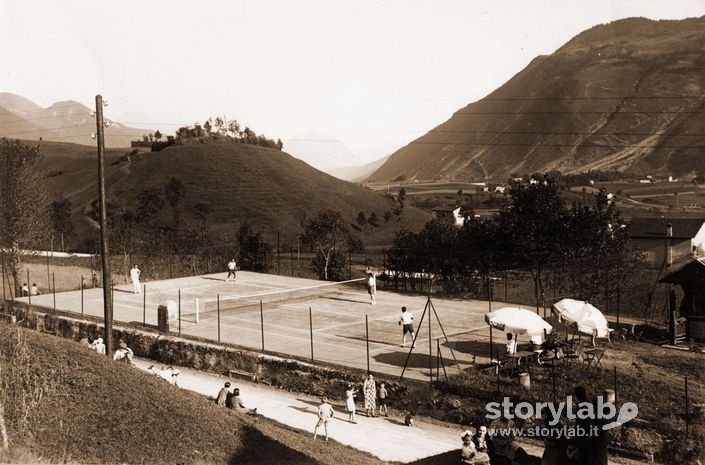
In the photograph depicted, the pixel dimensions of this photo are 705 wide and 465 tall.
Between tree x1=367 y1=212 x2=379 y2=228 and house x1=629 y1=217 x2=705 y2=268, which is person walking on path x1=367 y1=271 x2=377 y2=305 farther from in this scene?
tree x1=367 y1=212 x2=379 y2=228

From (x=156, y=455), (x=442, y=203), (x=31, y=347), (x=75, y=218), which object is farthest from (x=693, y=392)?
(x=442, y=203)

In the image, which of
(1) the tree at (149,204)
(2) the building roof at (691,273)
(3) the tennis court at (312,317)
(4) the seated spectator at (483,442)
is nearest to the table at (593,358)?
(3) the tennis court at (312,317)

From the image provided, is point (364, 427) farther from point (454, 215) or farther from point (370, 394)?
point (454, 215)

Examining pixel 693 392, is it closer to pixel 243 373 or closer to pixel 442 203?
pixel 243 373

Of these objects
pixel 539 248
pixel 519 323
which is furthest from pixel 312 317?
pixel 539 248

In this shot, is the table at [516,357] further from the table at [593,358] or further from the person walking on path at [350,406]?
the person walking on path at [350,406]
